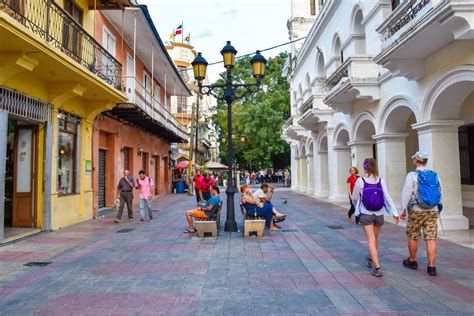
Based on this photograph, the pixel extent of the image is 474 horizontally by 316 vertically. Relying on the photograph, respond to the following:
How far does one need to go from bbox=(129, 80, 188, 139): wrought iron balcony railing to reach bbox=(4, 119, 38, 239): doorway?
443cm

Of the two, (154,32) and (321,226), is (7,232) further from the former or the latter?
(154,32)

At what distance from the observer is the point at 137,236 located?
9172 millimetres

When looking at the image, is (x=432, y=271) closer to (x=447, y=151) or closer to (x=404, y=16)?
(x=447, y=151)

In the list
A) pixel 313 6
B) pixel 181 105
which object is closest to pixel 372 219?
pixel 313 6

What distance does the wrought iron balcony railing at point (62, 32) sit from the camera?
25.1ft

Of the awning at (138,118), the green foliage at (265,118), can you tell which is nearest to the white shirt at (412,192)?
the awning at (138,118)

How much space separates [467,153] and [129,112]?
1211 cm

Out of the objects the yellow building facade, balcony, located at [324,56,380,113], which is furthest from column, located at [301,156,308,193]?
the yellow building facade

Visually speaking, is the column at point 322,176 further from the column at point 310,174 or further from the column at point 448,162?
the column at point 448,162

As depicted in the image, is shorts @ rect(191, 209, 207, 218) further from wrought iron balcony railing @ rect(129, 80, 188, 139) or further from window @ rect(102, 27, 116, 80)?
wrought iron balcony railing @ rect(129, 80, 188, 139)

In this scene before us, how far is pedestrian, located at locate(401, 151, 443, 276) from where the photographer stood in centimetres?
547

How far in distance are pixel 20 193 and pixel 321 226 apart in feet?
26.2

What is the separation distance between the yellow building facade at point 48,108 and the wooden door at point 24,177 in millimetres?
22

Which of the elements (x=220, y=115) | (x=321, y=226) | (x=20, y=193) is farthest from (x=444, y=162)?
(x=220, y=115)
